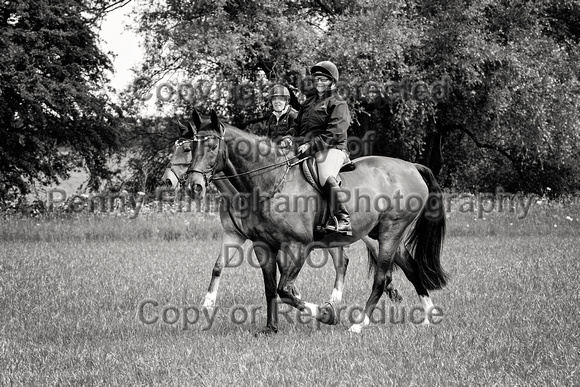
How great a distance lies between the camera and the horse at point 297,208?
680cm

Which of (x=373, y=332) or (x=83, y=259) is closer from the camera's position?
(x=373, y=332)

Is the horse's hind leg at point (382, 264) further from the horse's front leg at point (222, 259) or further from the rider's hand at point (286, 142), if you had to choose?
the horse's front leg at point (222, 259)

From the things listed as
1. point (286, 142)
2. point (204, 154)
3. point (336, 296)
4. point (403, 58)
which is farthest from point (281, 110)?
point (403, 58)

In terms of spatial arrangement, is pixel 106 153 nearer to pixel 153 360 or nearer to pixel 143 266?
pixel 143 266

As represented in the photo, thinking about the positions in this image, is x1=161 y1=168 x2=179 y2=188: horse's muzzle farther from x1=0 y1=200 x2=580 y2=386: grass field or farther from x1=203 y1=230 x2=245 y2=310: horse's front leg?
x1=203 y1=230 x2=245 y2=310: horse's front leg

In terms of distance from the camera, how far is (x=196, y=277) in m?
10.9

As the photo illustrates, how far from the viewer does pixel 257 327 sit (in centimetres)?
759

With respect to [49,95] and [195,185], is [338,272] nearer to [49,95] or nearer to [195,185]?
[195,185]

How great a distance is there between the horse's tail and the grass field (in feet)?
2.04

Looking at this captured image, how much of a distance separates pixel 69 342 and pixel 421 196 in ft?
15.2

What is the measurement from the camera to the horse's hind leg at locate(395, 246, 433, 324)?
8.04 m

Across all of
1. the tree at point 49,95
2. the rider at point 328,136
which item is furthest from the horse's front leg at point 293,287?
the tree at point 49,95

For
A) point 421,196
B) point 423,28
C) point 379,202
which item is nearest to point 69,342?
point 379,202

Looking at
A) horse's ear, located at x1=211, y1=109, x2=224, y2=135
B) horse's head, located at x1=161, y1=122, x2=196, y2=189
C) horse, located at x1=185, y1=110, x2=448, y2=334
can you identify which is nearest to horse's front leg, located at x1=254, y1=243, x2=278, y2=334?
horse, located at x1=185, y1=110, x2=448, y2=334
